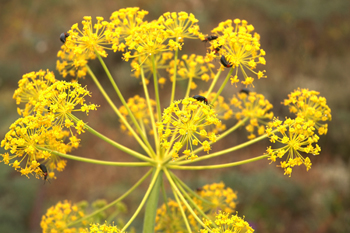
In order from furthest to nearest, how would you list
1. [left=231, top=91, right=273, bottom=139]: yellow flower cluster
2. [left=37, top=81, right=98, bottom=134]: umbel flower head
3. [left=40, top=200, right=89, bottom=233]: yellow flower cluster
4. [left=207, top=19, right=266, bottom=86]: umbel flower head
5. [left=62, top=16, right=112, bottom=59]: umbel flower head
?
[left=231, top=91, right=273, bottom=139]: yellow flower cluster
[left=40, top=200, right=89, bottom=233]: yellow flower cluster
[left=62, top=16, right=112, bottom=59]: umbel flower head
[left=207, top=19, right=266, bottom=86]: umbel flower head
[left=37, top=81, right=98, bottom=134]: umbel flower head

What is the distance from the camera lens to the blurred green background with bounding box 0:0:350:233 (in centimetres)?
874

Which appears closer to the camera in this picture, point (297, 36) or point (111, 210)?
point (111, 210)

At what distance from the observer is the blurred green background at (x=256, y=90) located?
8742 mm

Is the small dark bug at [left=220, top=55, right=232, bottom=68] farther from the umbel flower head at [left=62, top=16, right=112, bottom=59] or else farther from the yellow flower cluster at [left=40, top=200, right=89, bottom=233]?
the yellow flower cluster at [left=40, top=200, right=89, bottom=233]

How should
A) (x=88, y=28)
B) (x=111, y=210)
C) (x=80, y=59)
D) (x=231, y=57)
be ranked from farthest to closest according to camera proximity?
(x=111, y=210)
(x=80, y=59)
(x=88, y=28)
(x=231, y=57)

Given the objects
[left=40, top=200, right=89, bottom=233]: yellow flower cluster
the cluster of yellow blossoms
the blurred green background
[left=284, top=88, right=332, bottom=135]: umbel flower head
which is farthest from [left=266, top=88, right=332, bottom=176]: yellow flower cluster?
the blurred green background

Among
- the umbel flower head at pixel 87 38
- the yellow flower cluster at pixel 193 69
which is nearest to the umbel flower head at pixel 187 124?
the umbel flower head at pixel 87 38

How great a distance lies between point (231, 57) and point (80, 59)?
178cm

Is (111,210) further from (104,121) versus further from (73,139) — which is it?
(73,139)

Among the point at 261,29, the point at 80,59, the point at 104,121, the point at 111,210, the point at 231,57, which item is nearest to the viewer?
the point at 231,57

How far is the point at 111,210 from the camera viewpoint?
8.41 m

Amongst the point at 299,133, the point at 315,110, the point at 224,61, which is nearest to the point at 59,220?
the point at 224,61

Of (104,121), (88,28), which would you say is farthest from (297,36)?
(88,28)

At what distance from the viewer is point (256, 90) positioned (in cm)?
1207
